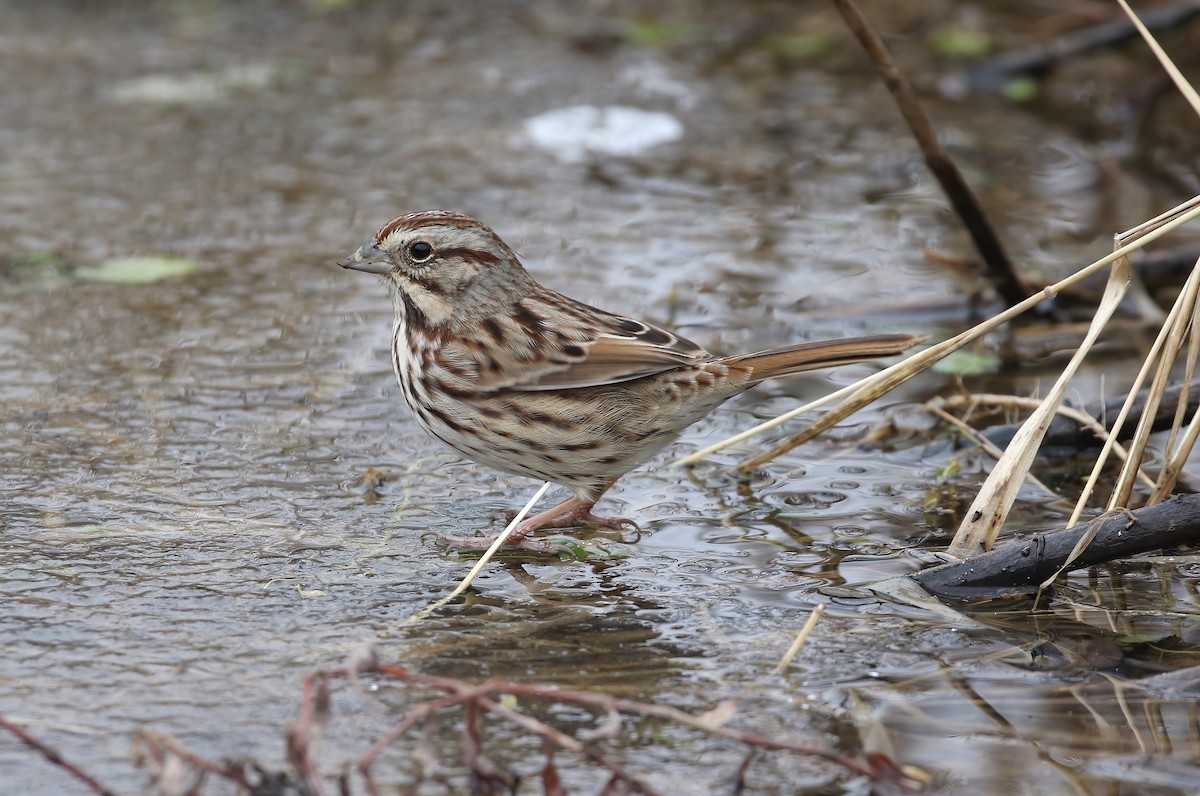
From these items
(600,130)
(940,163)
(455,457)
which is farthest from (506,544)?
(600,130)

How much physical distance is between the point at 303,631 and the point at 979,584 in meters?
1.82

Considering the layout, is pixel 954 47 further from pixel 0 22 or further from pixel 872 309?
pixel 0 22

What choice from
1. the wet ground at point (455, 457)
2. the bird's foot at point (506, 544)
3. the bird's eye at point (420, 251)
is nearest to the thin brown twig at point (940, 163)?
the wet ground at point (455, 457)

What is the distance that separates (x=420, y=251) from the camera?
499 centimetres

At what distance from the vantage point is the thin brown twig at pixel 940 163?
5496 mm

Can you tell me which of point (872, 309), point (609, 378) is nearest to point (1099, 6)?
point (872, 309)

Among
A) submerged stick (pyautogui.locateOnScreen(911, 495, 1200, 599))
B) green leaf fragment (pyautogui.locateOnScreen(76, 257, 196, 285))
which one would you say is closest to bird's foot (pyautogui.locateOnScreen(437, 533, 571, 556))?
submerged stick (pyautogui.locateOnScreen(911, 495, 1200, 599))

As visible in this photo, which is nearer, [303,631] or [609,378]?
[303,631]

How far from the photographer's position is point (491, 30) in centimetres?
1003

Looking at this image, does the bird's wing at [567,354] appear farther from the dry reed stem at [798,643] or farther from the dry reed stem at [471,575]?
the dry reed stem at [798,643]

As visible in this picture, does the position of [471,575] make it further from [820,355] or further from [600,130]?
[600,130]

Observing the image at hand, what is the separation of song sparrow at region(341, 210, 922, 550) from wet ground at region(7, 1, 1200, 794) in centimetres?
25

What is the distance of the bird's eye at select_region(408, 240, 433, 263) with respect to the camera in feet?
16.3

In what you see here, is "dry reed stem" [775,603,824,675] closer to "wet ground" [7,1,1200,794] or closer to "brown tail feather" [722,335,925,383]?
"wet ground" [7,1,1200,794]
